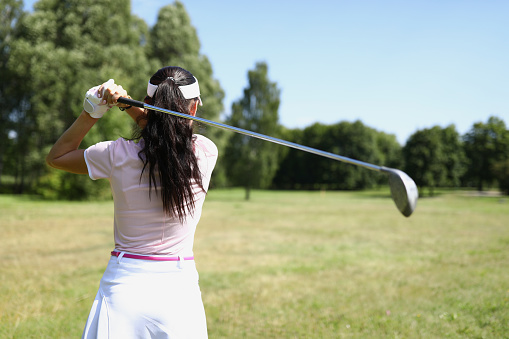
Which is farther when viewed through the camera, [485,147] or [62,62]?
[485,147]

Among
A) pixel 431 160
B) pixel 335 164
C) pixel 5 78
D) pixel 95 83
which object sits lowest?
pixel 431 160

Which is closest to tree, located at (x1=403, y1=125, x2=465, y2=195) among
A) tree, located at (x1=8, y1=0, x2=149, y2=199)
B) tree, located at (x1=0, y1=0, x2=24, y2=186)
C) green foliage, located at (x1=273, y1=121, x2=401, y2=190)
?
green foliage, located at (x1=273, y1=121, x2=401, y2=190)

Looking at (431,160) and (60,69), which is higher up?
(60,69)

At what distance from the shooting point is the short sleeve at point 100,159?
6.26 feet

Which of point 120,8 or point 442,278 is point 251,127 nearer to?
point 120,8

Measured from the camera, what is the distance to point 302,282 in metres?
7.77

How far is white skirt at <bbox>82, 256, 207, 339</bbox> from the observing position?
6.26ft

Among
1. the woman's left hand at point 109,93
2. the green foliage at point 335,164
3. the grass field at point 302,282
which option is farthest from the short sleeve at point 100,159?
the green foliage at point 335,164

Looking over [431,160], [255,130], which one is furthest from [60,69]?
[431,160]

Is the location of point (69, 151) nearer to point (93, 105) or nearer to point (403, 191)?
point (93, 105)

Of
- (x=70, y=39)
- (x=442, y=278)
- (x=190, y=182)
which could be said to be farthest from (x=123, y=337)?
(x=70, y=39)

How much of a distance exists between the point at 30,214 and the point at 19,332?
15814 millimetres

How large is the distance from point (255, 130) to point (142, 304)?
37.5m

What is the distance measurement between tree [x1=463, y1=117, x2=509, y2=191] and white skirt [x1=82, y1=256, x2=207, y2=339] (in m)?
54.5
